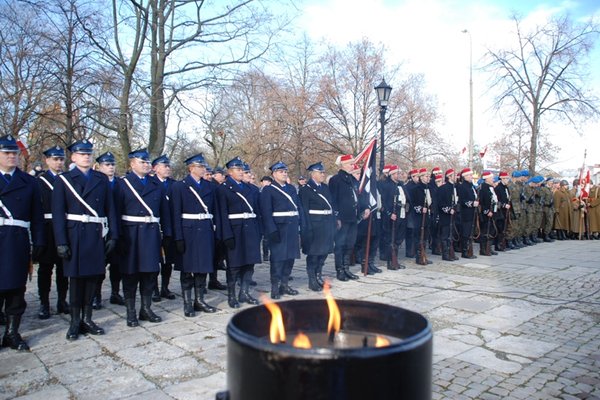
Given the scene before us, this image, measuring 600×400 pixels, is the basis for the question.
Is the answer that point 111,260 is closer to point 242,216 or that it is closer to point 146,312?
point 146,312

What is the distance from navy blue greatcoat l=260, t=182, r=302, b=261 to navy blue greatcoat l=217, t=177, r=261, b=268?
408 mm

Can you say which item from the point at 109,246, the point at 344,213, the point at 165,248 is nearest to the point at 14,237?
the point at 109,246

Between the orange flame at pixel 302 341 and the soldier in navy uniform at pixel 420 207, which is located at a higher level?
the soldier in navy uniform at pixel 420 207

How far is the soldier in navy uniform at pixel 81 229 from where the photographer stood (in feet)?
16.3

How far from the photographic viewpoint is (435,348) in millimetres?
4711

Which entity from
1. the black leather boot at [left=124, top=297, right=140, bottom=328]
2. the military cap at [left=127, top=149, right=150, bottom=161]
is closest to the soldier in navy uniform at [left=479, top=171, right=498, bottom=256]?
the military cap at [left=127, top=149, right=150, bottom=161]

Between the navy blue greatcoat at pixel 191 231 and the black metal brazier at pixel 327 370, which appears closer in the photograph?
the black metal brazier at pixel 327 370

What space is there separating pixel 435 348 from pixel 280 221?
10.6 ft

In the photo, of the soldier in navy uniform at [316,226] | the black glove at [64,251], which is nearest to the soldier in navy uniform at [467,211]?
the soldier in navy uniform at [316,226]

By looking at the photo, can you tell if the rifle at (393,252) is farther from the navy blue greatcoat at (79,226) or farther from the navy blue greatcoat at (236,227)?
the navy blue greatcoat at (79,226)

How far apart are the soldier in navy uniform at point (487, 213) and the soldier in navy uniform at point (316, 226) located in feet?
19.3

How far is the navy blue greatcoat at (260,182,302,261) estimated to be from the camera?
23.2 ft

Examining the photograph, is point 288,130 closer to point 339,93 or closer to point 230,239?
point 339,93

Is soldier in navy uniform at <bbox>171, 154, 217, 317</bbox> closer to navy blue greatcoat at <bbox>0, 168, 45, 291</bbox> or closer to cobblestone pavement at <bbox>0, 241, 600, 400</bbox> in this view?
cobblestone pavement at <bbox>0, 241, 600, 400</bbox>
